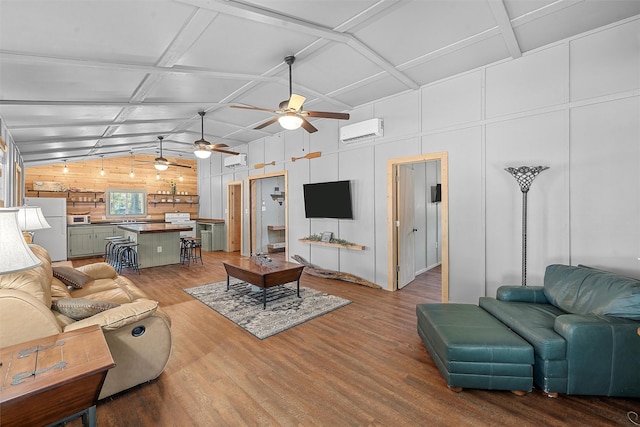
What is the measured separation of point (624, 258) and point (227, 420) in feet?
12.9

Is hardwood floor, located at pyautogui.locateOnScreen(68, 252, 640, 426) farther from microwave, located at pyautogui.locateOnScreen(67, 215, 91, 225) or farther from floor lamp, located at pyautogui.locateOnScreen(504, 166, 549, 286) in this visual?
microwave, located at pyautogui.locateOnScreen(67, 215, 91, 225)

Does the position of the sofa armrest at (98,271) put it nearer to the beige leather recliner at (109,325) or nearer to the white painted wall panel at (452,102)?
the beige leather recliner at (109,325)

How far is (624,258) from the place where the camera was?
116 inches

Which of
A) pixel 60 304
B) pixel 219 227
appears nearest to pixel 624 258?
pixel 60 304

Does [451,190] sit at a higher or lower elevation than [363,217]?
higher

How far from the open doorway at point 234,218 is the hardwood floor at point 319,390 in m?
5.39

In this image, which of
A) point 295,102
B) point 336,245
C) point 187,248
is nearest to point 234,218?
point 187,248

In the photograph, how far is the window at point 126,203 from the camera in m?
8.73

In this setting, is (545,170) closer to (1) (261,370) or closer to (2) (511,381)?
(2) (511,381)

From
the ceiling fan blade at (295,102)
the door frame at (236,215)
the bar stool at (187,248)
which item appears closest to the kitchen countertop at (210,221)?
the door frame at (236,215)

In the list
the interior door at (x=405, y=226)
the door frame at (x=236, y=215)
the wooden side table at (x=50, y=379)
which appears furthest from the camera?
the door frame at (x=236, y=215)

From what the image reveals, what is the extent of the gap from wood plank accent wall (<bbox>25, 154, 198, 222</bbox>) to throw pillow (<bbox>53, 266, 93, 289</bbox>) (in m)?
6.25

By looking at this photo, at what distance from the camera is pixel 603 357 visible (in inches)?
81.9

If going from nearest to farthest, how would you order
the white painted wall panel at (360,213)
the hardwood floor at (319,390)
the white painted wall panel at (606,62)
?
the hardwood floor at (319,390) → the white painted wall panel at (606,62) → the white painted wall panel at (360,213)
